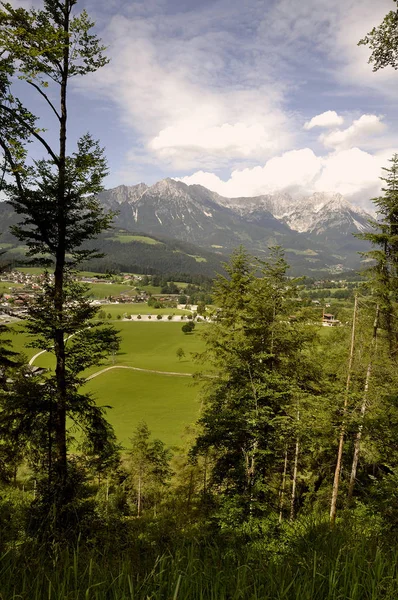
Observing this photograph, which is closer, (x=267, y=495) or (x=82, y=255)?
(x=82, y=255)

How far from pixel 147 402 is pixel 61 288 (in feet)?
205

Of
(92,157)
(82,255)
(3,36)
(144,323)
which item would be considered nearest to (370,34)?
(92,157)

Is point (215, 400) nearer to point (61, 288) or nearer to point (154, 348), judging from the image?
point (61, 288)

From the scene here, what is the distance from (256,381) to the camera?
15.5 m

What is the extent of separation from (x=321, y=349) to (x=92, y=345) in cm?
1953

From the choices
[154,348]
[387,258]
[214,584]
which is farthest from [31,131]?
[154,348]

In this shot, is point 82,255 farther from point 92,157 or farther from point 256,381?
point 256,381

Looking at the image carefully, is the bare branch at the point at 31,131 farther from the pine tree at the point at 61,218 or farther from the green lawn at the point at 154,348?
the green lawn at the point at 154,348

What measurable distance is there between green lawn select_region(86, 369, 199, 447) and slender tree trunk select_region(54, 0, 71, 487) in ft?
120

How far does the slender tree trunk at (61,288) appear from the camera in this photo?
36.3 feet

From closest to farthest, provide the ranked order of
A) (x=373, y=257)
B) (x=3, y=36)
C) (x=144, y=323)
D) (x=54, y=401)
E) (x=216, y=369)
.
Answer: (x=3, y=36) < (x=54, y=401) < (x=373, y=257) < (x=216, y=369) < (x=144, y=323)

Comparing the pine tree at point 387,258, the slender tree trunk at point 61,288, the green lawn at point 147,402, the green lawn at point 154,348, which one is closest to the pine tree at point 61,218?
the slender tree trunk at point 61,288

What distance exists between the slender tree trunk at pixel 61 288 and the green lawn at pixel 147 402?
1444 inches

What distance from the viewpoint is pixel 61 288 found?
11594 millimetres
